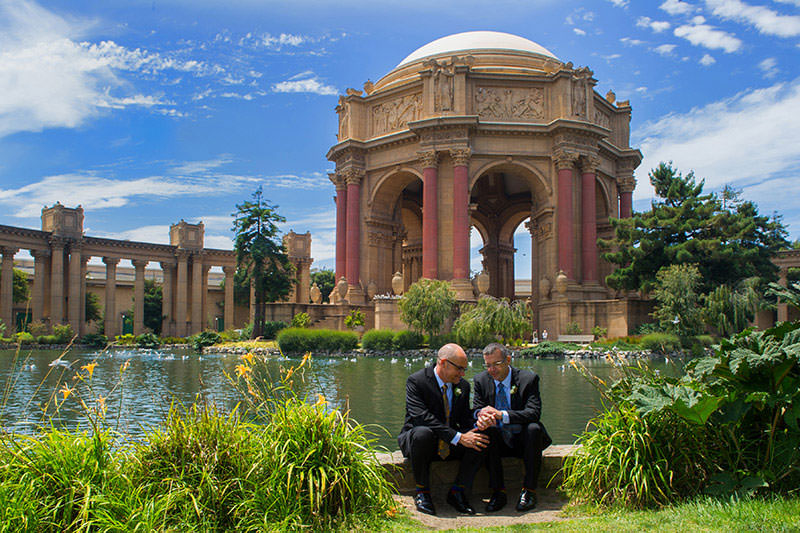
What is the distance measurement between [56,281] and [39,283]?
51.4 inches

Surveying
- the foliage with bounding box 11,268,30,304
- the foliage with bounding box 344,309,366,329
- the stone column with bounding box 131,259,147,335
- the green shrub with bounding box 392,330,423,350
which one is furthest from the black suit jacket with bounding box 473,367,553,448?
the foliage with bounding box 11,268,30,304

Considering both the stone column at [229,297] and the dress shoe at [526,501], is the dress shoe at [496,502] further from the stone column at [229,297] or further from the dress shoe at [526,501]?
the stone column at [229,297]

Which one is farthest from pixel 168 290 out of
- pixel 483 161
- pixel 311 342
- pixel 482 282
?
pixel 482 282

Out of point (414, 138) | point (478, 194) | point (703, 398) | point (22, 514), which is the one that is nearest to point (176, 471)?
point (22, 514)

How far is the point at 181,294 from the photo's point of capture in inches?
2549

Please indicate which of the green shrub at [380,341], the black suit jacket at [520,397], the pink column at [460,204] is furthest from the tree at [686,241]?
the black suit jacket at [520,397]

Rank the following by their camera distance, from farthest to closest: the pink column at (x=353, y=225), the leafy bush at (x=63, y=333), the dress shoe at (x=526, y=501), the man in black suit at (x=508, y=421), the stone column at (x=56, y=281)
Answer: the stone column at (x=56, y=281) < the leafy bush at (x=63, y=333) < the pink column at (x=353, y=225) < the man in black suit at (x=508, y=421) < the dress shoe at (x=526, y=501)

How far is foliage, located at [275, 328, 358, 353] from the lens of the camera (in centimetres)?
3309

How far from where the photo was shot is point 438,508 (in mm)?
5598

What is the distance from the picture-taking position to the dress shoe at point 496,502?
5.51 meters

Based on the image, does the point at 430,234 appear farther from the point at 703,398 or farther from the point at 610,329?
the point at 703,398

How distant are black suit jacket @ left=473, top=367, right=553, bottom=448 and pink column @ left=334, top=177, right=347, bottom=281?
4124 cm

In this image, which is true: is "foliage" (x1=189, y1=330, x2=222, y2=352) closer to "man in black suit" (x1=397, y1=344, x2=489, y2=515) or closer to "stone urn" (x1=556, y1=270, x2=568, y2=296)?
"stone urn" (x1=556, y1=270, x2=568, y2=296)

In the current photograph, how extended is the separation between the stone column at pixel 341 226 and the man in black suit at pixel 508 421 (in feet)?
135
